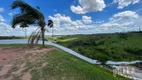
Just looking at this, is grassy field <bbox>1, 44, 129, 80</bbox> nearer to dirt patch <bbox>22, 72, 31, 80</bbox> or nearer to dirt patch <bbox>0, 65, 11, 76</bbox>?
dirt patch <bbox>22, 72, 31, 80</bbox>

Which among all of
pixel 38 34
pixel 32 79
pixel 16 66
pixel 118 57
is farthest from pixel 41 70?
pixel 118 57

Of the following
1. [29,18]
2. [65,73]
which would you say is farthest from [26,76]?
[29,18]

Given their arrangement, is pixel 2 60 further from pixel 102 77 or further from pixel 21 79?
pixel 102 77

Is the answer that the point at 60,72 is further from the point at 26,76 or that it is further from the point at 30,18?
the point at 30,18

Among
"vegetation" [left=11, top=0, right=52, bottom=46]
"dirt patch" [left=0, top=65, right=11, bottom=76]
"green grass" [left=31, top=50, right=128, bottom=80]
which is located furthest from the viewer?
"vegetation" [left=11, top=0, right=52, bottom=46]

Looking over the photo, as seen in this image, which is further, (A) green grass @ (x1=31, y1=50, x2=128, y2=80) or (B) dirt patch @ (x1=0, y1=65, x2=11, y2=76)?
(B) dirt patch @ (x1=0, y1=65, x2=11, y2=76)

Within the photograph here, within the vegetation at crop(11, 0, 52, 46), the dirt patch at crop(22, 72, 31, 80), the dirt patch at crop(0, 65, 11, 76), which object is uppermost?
the vegetation at crop(11, 0, 52, 46)

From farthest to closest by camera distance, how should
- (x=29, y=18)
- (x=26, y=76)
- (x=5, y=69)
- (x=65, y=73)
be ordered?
(x=29, y=18), (x=5, y=69), (x=65, y=73), (x=26, y=76)

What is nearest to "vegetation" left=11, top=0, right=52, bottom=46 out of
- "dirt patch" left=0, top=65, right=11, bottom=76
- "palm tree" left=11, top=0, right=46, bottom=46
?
"palm tree" left=11, top=0, right=46, bottom=46

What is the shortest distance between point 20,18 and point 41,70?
6.37m

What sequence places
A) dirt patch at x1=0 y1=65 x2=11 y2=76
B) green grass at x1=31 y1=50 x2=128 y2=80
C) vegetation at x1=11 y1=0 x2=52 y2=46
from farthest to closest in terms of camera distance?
vegetation at x1=11 y1=0 x2=52 y2=46 < dirt patch at x1=0 y1=65 x2=11 y2=76 < green grass at x1=31 y1=50 x2=128 y2=80

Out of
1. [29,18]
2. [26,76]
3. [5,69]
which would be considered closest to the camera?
[26,76]

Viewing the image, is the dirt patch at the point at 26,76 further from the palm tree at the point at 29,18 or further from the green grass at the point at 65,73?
the palm tree at the point at 29,18

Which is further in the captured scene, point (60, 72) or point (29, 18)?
point (29, 18)
